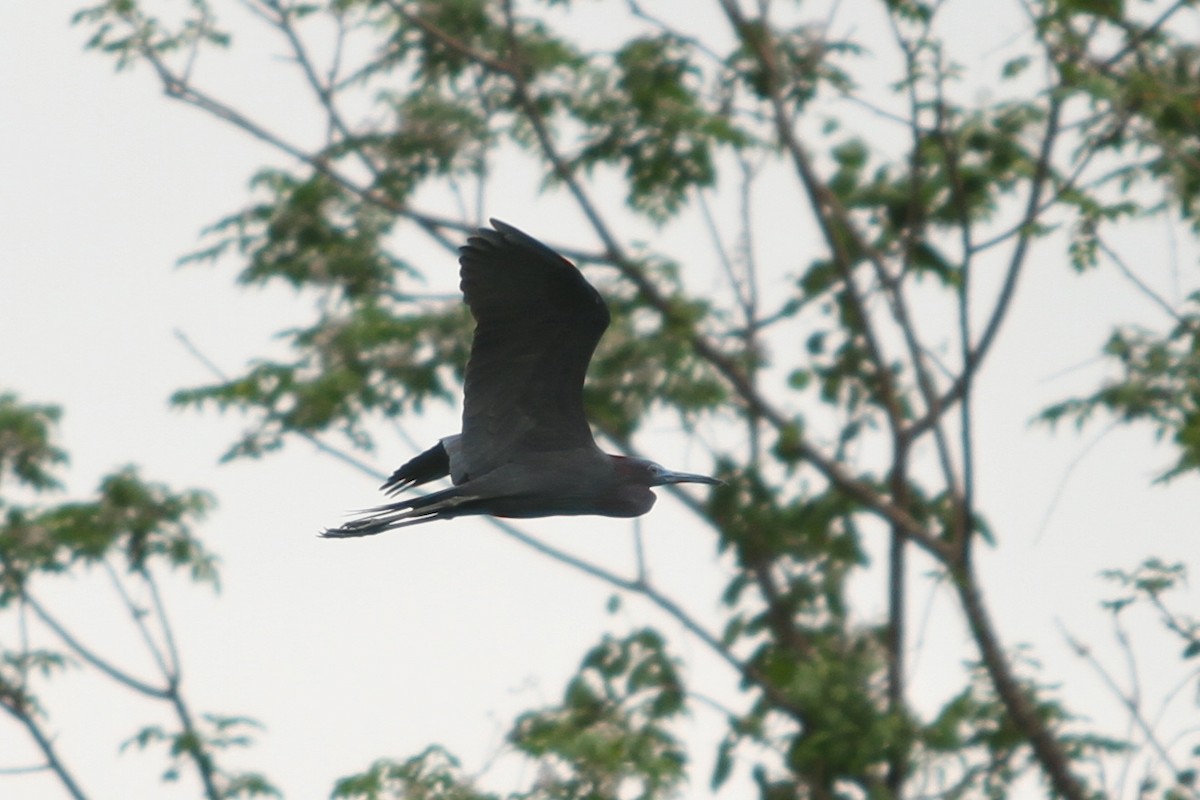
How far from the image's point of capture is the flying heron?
556cm

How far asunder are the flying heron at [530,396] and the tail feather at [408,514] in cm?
7

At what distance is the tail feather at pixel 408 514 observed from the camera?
16.8 ft

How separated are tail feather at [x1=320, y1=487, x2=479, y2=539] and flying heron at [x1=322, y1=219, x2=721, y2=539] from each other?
67 mm

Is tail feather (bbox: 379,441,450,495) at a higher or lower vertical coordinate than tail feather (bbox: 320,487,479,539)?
higher

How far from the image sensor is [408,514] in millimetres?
5301

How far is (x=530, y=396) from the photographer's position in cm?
573

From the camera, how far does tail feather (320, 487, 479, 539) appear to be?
16.8 feet

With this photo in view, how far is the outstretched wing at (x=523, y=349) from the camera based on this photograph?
5.57m

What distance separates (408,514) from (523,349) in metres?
0.67

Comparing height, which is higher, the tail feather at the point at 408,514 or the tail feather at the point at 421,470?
the tail feather at the point at 421,470

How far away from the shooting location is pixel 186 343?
862 cm

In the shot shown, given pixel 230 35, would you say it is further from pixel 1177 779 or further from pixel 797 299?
pixel 1177 779

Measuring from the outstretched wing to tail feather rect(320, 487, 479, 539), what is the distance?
0.29m

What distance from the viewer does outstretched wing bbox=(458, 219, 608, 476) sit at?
5.57 m
